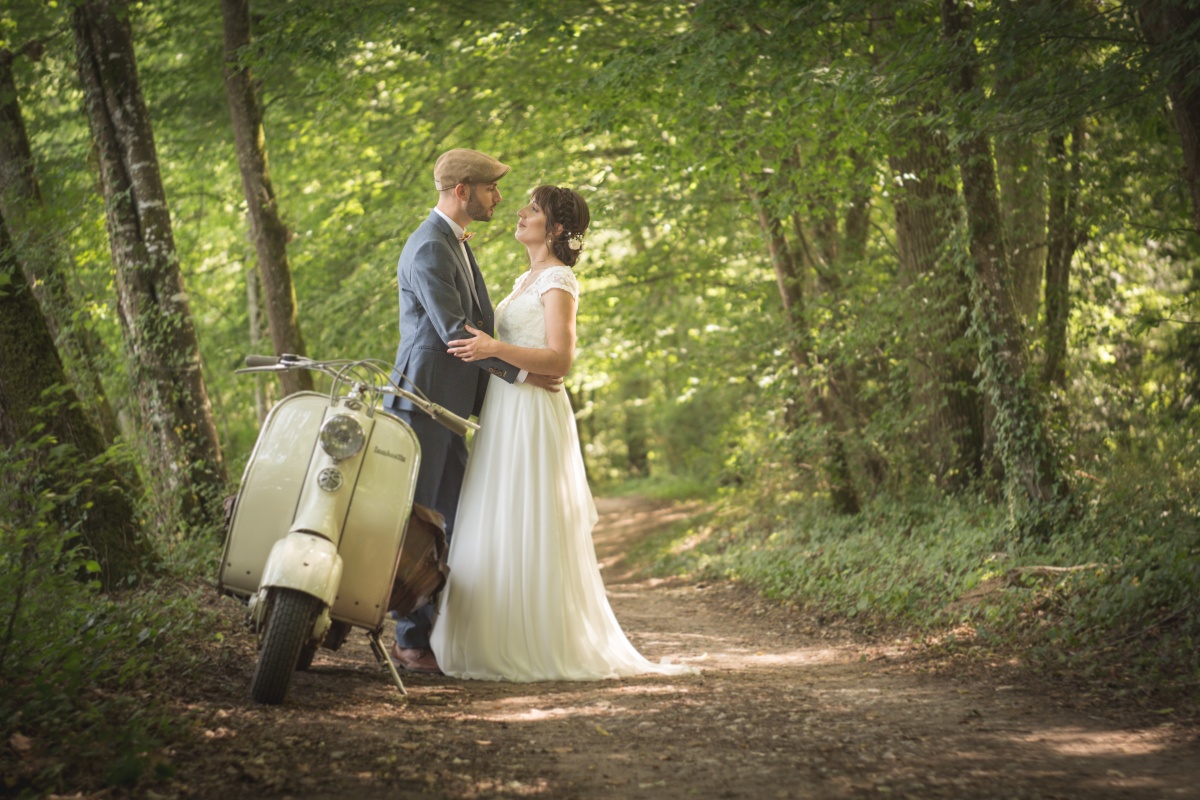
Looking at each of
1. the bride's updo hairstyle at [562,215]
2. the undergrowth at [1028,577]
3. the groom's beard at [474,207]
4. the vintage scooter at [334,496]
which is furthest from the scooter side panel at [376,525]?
the undergrowth at [1028,577]

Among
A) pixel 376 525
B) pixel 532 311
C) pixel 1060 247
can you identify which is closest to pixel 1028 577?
Answer: pixel 532 311

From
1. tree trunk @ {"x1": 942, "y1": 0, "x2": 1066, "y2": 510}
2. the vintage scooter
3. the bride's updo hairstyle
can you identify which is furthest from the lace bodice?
tree trunk @ {"x1": 942, "y1": 0, "x2": 1066, "y2": 510}

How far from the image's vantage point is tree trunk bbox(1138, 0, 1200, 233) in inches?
192

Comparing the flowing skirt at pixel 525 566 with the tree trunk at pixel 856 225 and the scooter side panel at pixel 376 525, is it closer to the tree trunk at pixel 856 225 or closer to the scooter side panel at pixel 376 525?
the scooter side panel at pixel 376 525

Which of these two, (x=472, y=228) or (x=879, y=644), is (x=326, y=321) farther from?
(x=879, y=644)

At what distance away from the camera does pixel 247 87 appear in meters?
8.67

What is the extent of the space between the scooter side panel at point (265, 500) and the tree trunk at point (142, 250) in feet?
11.7

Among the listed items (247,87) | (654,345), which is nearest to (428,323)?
(247,87)

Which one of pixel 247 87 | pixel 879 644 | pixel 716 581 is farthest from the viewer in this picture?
pixel 716 581

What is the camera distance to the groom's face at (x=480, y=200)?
531cm

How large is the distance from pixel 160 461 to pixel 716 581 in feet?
18.3

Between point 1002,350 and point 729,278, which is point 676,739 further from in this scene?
point 729,278

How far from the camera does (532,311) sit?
5.35m

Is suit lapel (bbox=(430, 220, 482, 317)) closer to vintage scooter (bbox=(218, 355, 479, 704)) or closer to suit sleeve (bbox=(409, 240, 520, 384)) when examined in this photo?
suit sleeve (bbox=(409, 240, 520, 384))
